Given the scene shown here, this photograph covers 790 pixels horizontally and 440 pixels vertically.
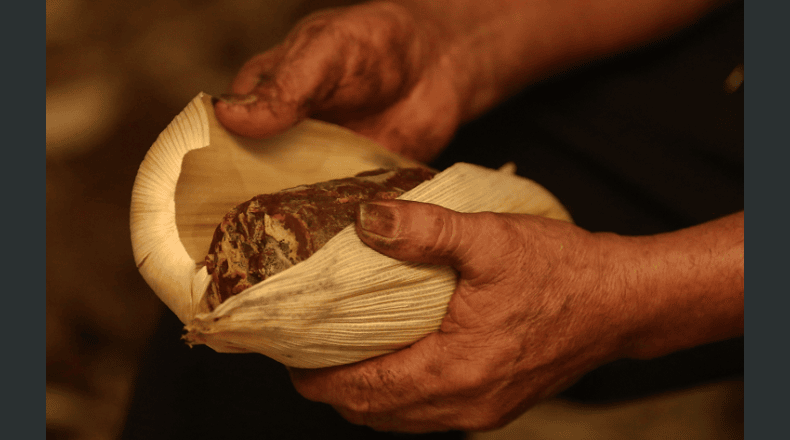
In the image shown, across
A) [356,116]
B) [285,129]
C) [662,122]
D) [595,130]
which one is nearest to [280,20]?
[356,116]

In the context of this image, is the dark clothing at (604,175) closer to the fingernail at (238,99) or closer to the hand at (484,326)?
the hand at (484,326)

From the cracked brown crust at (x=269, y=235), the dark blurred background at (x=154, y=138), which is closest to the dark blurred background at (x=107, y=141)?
the dark blurred background at (x=154, y=138)

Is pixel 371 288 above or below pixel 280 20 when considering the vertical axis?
below

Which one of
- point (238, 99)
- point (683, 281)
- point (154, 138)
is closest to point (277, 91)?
point (238, 99)

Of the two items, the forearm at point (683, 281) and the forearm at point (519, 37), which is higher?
the forearm at point (519, 37)

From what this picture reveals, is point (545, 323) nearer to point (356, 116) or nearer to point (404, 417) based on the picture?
point (404, 417)

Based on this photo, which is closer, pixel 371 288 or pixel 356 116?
pixel 371 288

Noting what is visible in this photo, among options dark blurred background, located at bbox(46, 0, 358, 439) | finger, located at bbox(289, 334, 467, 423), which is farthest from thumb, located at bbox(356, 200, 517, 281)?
dark blurred background, located at bbox(46, 0, 358, 439)
